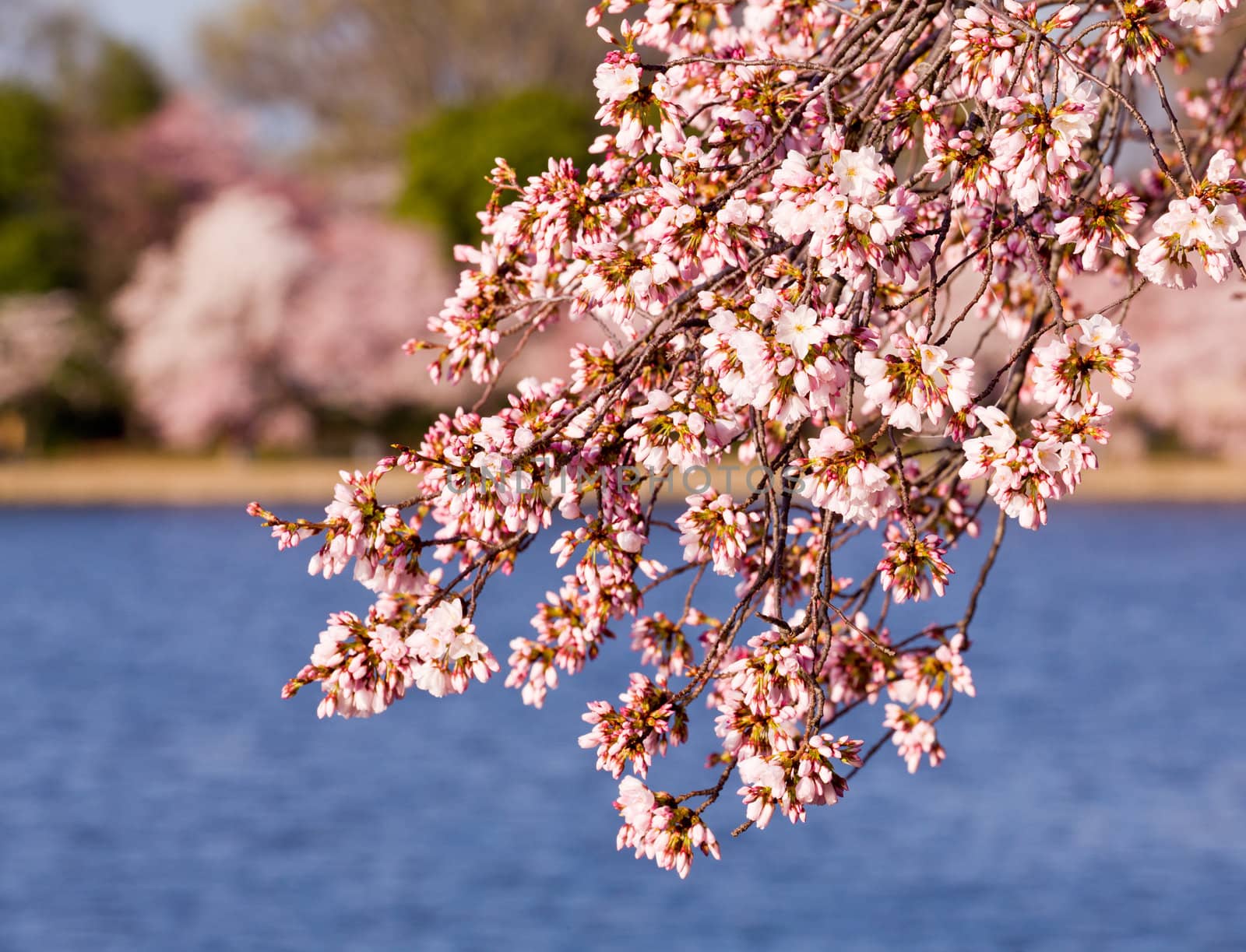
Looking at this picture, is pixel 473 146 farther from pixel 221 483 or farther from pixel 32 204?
pixel 32 204

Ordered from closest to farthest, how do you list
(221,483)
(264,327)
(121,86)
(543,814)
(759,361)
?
1. (759,361)
2. (543,814)
3. (221,483)
4. (264,327)
5. (121,86)

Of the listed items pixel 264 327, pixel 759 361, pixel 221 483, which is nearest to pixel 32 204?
pixel 264 327

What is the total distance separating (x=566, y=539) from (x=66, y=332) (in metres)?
37.1

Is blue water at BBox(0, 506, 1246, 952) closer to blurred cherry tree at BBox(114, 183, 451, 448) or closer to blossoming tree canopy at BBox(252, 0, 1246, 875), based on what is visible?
blossoming tree canopy at BBox(252, 0, 1246, 875)

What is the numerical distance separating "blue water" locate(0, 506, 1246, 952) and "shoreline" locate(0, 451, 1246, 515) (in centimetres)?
880

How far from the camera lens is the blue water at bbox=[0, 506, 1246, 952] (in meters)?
13.0

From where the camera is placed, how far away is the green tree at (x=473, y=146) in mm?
39312

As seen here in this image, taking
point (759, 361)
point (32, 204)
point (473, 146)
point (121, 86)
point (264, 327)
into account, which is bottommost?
point (759, 361)

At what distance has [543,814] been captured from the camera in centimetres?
1600

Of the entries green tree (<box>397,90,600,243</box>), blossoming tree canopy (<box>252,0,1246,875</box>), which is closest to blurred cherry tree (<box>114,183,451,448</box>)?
green tree (<box>397,90,600,243</box>)

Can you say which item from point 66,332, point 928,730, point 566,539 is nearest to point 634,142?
point 566,539

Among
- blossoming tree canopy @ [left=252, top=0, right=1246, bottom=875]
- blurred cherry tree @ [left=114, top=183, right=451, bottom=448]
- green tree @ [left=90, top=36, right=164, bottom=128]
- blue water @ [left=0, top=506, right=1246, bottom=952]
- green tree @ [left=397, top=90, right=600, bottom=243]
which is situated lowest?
blossoming tree canopy @ [left=252, top=0, right=1246, bottom=875]

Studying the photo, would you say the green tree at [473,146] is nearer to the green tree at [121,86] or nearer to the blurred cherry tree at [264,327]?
the blurred cherry tree at [264,327]

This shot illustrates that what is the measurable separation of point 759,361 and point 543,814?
13571mm
